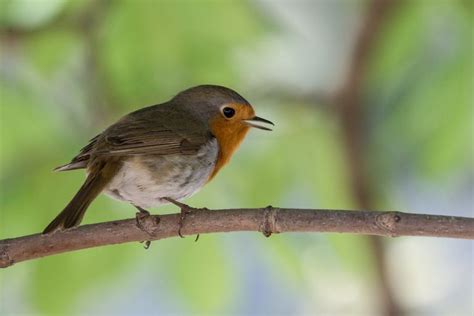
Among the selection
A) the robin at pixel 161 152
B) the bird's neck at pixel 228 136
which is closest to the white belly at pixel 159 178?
the robin at pixel 161 152

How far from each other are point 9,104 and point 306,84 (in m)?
2.07

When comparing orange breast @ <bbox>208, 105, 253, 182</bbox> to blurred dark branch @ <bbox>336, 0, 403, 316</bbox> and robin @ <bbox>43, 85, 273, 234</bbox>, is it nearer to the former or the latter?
robin @ <bbox>43, 85, 273, 234</bbox>

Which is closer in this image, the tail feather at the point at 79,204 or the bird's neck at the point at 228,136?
the tail feather at the point at 79,204

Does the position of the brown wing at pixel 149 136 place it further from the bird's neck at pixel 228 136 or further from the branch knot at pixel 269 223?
the branch knot at pixel 269 223

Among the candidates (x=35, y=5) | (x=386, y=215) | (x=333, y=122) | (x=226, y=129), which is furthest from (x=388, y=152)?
(x=386, y=215)

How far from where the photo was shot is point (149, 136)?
354 cm

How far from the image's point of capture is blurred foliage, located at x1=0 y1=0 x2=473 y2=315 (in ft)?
12.3

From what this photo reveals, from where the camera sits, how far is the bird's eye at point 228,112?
395 cm

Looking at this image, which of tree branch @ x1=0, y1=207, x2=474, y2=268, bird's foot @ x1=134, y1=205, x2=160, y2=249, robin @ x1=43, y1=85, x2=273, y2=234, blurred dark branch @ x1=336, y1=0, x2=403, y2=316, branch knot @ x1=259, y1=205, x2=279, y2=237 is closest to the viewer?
tree branch @ x1=0, y1=207, x2=474, y2=268

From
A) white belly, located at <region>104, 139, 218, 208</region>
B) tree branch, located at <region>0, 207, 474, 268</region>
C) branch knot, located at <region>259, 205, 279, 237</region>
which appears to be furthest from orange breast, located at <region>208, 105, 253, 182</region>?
branch knot, located at <region>259, 205, 279, 237</region>

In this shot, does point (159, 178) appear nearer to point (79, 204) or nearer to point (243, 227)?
point (79, 204)

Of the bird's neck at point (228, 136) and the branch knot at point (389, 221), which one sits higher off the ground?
the bird's neck at point (228, 136)

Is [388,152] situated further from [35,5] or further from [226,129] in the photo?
[35,5]

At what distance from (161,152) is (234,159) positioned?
908mm
